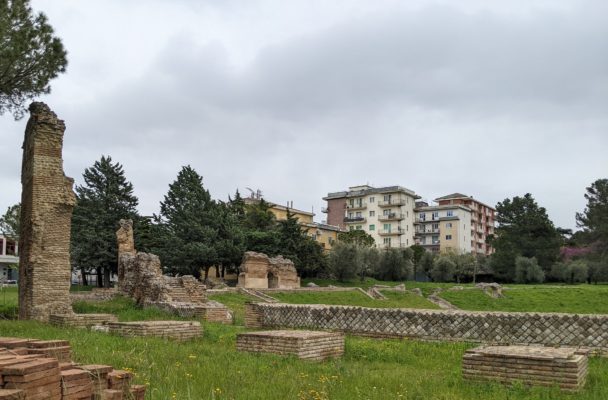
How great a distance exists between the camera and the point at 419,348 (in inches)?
400

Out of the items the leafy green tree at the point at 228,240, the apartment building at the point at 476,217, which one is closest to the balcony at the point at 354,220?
the apartment building at the point at 476,217

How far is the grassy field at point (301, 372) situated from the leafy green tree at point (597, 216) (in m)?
49.5

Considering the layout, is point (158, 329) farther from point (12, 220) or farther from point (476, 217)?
point (476, 217)

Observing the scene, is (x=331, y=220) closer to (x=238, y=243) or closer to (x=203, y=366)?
(x=238, y=243)

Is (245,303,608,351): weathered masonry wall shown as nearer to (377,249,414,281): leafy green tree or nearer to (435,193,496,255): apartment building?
(377,249,414,281): leafy green tree

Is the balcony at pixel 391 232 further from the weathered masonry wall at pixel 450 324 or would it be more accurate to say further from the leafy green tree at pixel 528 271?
the weathered masonry wall at pixel 450 324

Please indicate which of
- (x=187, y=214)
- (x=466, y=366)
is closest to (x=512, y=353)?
(x=466, y=366)

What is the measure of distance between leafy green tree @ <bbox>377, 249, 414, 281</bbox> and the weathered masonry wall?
41401 millimetres

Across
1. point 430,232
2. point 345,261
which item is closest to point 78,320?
point 345,261

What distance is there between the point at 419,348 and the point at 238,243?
114ft

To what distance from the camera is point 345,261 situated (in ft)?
154

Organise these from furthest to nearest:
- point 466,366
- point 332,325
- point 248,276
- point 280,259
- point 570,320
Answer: point 280,259 → point 248,276 → point 332,325 → point 570,320 → point 466,366

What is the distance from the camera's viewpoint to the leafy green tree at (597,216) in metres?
53.4

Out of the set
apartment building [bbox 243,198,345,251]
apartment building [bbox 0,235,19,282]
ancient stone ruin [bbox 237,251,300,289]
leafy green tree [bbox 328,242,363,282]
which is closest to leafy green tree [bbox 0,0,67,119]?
ancient stone ruin [bbox 237,251,300,289]
